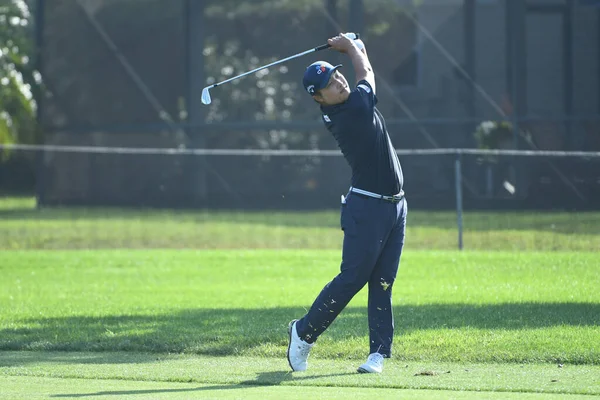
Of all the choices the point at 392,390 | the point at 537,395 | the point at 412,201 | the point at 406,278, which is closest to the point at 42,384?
the point at 392,390

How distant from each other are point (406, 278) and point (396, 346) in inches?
185

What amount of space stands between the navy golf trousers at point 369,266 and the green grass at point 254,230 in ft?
29.4

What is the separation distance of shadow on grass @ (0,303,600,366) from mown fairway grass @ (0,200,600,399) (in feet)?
0.06

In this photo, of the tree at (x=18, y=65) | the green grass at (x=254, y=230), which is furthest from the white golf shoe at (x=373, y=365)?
the tree at (x=18, y=65)

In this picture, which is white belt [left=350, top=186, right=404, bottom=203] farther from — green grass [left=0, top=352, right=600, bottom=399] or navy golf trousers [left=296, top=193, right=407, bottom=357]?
green grass [left=0, top=352, right=600, bottom=399]

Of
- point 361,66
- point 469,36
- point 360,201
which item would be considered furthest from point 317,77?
point 469,36

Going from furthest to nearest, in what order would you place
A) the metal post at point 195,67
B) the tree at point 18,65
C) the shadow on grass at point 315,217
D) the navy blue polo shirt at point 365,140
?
the tree at point 18,65 < the metal post at point 195,67 < the shadow on grass at point 315,217 < the navy blue polo shirt at point 365,140

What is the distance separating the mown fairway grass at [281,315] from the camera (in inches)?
269

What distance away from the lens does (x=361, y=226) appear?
7.02 m

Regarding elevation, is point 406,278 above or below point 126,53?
below

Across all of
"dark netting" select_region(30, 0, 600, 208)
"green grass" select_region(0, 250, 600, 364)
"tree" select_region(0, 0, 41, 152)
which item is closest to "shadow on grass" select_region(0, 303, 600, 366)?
"green grass" select_region(0, 250, 600, 364)

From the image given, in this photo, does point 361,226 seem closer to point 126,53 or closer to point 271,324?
point 271,324

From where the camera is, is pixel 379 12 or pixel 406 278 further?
pixel 379 12

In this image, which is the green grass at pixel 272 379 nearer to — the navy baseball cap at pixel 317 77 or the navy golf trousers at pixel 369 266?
the navy golf trousers at pixel 369 266
